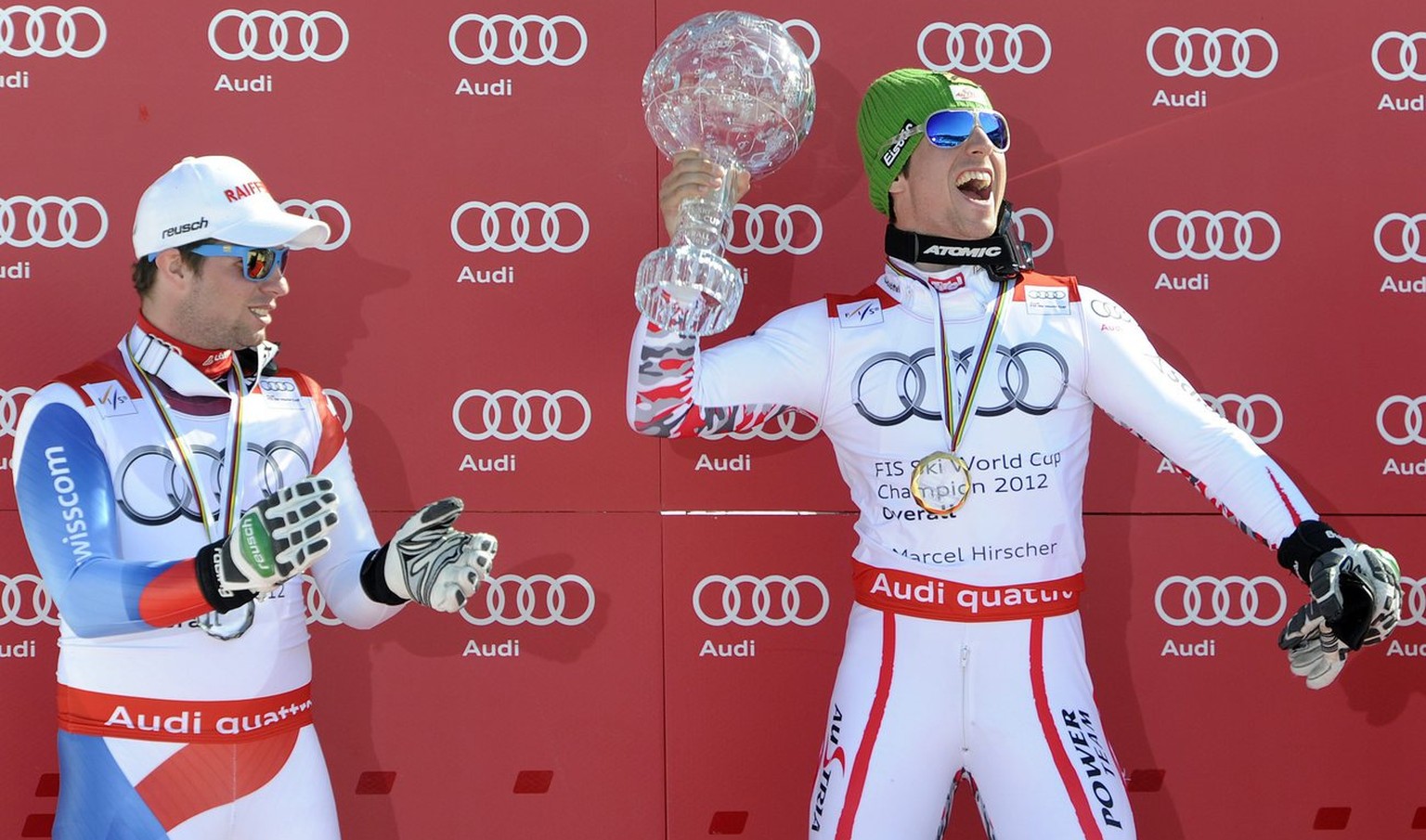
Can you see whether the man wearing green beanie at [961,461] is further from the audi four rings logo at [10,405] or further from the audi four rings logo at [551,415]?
the audi four rings logo at [10,405]

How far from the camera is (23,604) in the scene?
398 centimetres

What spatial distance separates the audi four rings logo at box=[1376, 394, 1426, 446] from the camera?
4.07 meters

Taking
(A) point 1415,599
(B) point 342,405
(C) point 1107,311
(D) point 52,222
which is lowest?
(A) point 1415,599

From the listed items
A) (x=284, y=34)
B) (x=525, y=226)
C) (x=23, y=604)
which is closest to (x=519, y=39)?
(x=525, y=226)

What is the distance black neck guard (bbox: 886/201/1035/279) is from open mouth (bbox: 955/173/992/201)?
0.29 ft

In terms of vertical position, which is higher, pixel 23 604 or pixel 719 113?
pixel 719 113

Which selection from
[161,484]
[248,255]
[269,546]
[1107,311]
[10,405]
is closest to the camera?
[269,546]

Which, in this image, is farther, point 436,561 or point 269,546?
point 436,561

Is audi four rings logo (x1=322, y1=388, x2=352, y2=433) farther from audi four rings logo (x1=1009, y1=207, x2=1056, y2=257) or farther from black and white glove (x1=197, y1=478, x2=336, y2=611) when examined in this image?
audi four rings logo (x1=1009, y1=207, x2=1056, y2=257)

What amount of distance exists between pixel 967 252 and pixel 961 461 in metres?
0.48

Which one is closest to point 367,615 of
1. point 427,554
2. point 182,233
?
point 427,554

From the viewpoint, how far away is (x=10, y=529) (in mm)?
3971

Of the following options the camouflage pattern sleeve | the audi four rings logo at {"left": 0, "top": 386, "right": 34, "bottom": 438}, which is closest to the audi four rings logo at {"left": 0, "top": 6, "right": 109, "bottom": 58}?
the audi four rings logo at {"left": 0, "top": 386, "right": 34, "bottom": 438}

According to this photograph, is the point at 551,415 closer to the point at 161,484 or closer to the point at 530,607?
the point at 530,607
